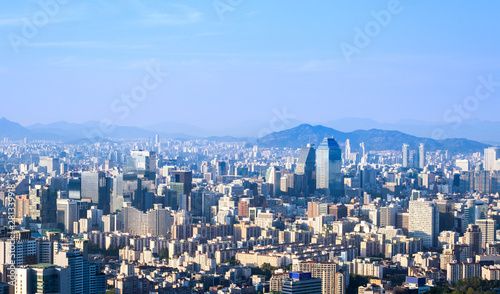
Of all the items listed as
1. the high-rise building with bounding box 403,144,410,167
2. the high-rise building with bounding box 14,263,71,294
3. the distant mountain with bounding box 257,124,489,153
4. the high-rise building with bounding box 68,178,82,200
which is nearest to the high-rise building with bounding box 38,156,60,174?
the high-rise building with bounding box 68,178,82,200

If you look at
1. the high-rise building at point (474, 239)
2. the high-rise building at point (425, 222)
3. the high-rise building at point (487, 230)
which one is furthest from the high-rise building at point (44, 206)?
the high-rise building at point (487, 230)

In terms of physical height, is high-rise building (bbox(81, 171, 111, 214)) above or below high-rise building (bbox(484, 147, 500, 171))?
below

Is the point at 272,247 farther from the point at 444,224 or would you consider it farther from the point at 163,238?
the point at 444,224

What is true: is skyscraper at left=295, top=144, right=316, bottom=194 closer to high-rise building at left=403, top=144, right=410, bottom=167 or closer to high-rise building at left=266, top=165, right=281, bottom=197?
high-rise building at left=266, top=165, right=281, bottom=197

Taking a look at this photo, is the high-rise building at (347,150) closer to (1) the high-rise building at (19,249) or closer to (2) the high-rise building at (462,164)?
(2) the high-rise building at (462,164)

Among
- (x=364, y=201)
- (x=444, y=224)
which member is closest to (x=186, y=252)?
(x=444, y=224)
